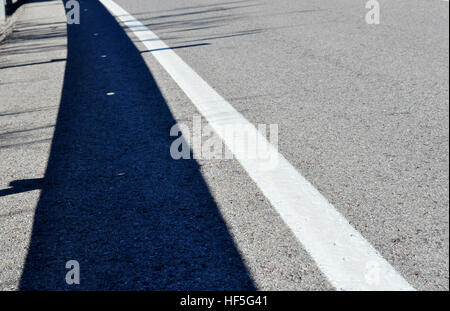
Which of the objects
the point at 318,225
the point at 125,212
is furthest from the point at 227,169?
the point at 318,225

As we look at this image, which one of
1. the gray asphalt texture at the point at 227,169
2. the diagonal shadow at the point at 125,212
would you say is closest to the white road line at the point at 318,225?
the gray asphalt texture at the point at 227,169

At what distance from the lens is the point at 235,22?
10695mm

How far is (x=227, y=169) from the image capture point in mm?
4066

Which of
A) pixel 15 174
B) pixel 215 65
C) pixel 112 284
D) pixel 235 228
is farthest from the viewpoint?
pixel 215 65

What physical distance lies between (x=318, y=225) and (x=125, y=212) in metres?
1.08

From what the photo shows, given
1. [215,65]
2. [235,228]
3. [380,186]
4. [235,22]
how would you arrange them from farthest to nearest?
1. [235,22]
2. [215,65]
3. [380,186]
4. [235,228]

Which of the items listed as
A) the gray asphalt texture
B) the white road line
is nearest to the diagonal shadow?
the gray asphalt texture

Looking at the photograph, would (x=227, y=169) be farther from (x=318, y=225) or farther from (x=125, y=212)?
(x=318, y=225)

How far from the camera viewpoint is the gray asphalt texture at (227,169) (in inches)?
115

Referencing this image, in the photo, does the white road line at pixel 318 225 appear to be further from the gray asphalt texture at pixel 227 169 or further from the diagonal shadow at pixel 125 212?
the diagonal shadow at pixel 125 212

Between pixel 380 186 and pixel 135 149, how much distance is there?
1.81m

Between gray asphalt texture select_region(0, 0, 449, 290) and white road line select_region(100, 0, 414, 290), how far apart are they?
58 mm

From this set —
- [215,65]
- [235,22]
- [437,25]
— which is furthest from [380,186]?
[235,22]
